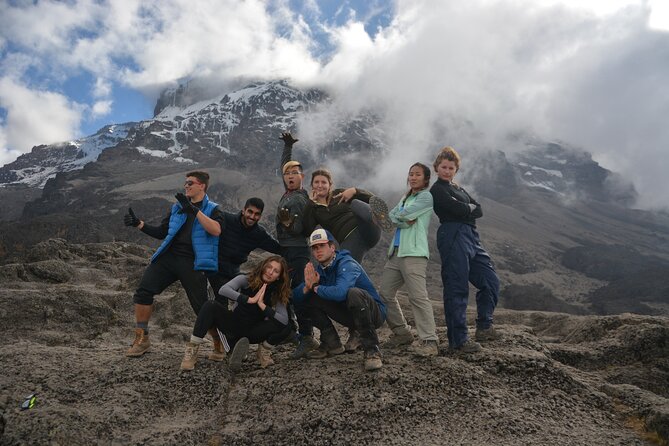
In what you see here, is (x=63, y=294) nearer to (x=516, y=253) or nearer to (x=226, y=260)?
(x=226, y=260)

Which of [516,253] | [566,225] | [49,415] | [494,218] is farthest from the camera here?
[566,225]

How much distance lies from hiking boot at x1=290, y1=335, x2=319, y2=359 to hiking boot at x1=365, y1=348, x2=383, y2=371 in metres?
1.03

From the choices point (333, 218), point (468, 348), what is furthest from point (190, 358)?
point (468, 348)

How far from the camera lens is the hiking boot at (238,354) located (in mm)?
5069

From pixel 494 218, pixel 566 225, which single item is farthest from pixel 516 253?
pixel 566 225

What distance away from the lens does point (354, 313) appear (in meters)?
4.97

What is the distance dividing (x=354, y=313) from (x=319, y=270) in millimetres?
824

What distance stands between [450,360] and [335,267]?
1878mm

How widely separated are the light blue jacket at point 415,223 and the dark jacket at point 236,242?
1846 mm

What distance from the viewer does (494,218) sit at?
554 ft

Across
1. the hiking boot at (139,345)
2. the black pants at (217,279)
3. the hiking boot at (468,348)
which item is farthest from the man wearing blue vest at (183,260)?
the hiking boot at (468,348)

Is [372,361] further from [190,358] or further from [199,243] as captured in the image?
[199,243]

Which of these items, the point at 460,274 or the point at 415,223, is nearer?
the point at 460,274

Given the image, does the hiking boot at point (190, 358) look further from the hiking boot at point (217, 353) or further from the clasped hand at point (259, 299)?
the clasped hand at point (259, 299)
